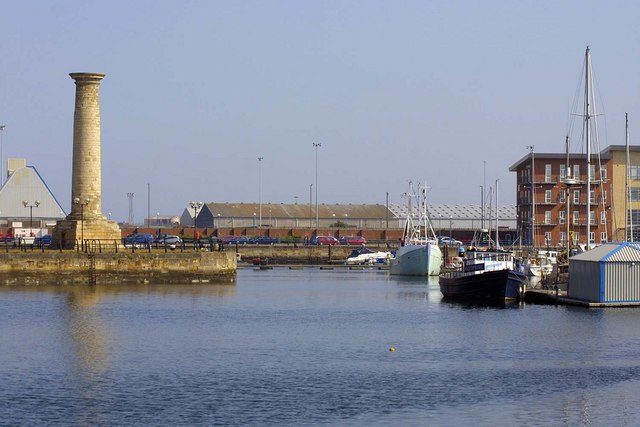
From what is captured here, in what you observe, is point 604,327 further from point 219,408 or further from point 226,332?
point 219,408

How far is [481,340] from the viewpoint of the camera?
4894cm

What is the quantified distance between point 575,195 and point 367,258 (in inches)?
924

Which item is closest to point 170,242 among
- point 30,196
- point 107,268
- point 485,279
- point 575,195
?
point 107,268

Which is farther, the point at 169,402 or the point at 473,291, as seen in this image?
the point at 473,291

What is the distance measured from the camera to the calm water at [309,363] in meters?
32.2

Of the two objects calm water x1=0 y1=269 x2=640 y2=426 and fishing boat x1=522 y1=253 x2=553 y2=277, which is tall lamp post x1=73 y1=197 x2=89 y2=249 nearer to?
calm water x1=0 y1=269 x2=640 y2=426

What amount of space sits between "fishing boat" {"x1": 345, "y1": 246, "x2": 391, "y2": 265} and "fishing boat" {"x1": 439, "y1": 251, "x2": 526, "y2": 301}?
172ft

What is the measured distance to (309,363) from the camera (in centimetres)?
4169

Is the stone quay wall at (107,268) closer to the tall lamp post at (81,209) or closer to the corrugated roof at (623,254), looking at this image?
the tall lamp post at (81,209)

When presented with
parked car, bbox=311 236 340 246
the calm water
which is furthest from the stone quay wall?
parked car, bbox=311 236 340 246

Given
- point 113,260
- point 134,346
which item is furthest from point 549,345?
point 113,260

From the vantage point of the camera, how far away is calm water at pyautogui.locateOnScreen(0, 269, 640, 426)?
32.2 meters

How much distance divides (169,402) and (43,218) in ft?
371

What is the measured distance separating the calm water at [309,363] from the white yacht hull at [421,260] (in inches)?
1291
